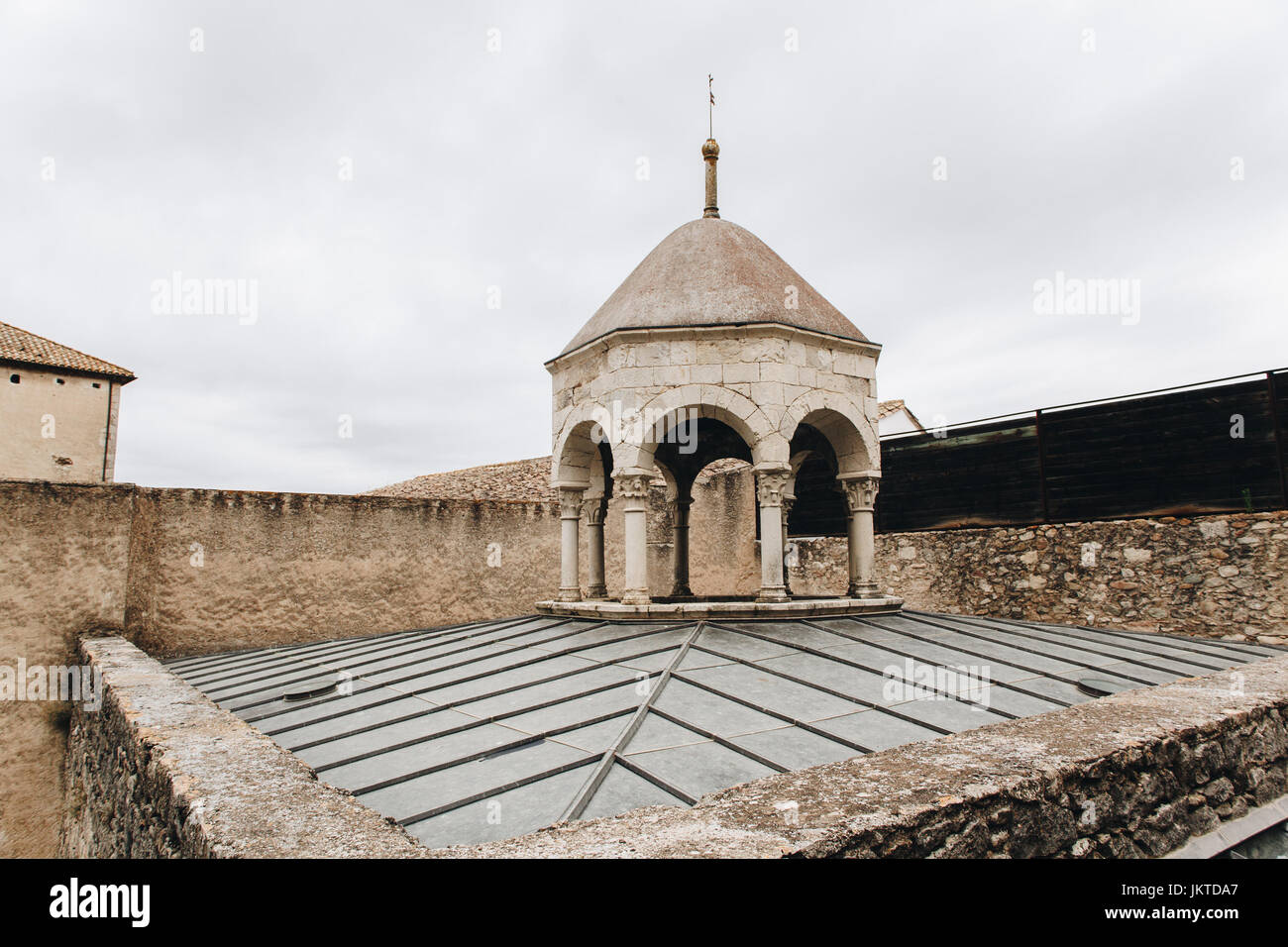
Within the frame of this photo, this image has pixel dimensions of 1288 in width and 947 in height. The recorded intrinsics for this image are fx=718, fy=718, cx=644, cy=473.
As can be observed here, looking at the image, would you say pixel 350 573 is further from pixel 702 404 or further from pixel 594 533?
pixel 702 404

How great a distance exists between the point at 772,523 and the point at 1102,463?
17.6 feet

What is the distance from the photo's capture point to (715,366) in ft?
19.7

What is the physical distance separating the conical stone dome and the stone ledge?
2.33 metres

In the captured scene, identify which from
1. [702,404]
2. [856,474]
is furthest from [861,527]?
[702,404]

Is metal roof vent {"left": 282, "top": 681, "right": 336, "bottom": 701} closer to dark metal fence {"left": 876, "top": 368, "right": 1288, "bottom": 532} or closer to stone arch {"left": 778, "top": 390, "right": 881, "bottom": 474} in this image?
stone arch {"left": 778, "top": 390, "right": 881, "bottom": 474}

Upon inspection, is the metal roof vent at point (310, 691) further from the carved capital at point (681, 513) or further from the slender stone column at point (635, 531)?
the carved capital at point (681, 513)

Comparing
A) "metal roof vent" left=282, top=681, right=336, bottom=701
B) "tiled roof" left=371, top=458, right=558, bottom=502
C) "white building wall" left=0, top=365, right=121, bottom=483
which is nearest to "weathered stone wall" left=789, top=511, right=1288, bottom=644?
"metal roof vent" left=282, top=681, right=336, bottom=701

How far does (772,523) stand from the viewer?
5.98 metres

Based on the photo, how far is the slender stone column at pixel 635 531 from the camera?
6.05 m

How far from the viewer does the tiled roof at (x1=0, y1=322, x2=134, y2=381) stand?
57.0 ft
